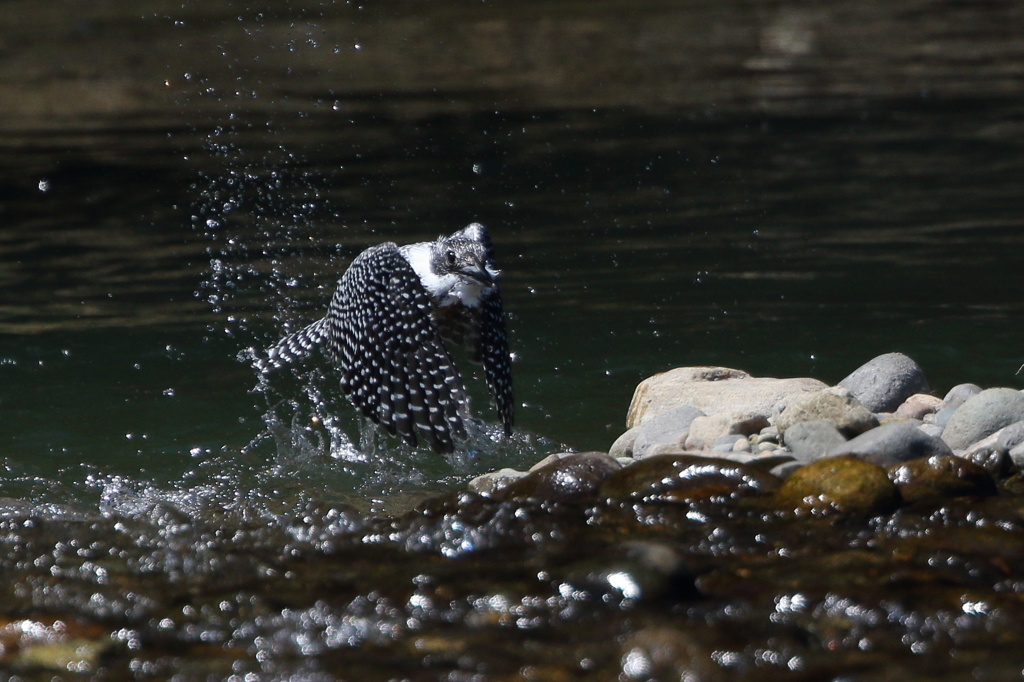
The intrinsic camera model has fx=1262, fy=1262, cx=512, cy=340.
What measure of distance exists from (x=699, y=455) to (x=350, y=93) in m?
17.8

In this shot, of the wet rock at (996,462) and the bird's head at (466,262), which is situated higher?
the bird's head at (466,262)

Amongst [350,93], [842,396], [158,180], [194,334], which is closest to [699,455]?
[842,396]

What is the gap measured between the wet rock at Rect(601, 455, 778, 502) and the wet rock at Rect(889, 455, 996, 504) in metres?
0.48

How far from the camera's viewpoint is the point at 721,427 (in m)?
5.90

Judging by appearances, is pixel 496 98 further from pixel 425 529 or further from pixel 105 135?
pixel 425 529

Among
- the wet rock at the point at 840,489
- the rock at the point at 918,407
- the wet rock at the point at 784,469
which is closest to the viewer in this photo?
the wet rock at the point at 840,489

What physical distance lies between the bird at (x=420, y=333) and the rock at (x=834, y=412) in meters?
1.52

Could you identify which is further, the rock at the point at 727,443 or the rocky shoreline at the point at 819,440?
the rock at the point at 727,443

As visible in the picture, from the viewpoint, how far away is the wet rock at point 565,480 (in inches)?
195

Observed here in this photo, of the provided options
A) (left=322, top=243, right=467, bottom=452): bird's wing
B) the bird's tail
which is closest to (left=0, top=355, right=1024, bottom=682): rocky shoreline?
(left=322, top=243, right=467, bottom=452): bird's wing

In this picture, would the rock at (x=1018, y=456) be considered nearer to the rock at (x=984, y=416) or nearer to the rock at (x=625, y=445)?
the rock at (x=984, y=416)

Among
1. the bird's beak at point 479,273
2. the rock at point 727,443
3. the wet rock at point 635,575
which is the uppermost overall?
the bird's beak at point 479,273

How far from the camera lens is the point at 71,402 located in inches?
311

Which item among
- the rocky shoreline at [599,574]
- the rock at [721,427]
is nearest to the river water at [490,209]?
the rock at [721,427]
